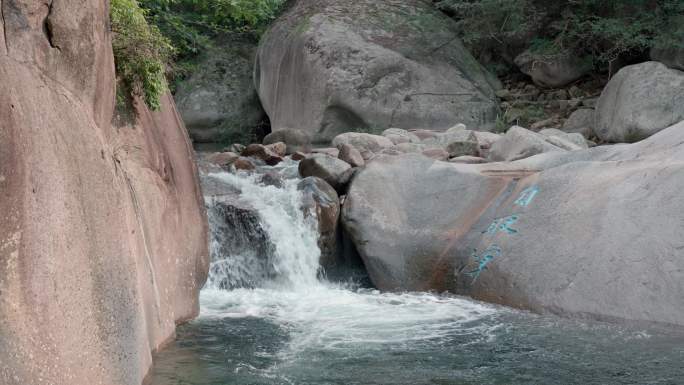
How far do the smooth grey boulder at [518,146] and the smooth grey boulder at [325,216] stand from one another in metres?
2.51

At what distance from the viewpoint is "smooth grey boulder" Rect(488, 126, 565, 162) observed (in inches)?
436

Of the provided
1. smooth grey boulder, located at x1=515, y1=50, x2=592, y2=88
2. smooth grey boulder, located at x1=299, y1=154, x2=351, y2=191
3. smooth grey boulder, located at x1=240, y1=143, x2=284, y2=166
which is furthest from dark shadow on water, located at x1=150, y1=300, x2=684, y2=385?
smooth grey boulder, located at x1=515, y1=50, x2=592, y2=88

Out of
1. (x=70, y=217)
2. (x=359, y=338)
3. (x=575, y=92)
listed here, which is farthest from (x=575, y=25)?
(x=70, y=217)

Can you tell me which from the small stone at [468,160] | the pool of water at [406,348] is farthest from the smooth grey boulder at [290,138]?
the pool of water at [406,348]

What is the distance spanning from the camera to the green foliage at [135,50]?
6.68 m

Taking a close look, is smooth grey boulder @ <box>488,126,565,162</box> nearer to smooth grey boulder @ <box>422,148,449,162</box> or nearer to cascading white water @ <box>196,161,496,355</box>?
smooth grey boulder @ <box>422,148,449,162</box>

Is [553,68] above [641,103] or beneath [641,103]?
above

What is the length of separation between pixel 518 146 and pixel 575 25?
6.06 metres

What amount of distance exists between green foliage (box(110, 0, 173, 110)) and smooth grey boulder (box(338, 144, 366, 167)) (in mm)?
4941

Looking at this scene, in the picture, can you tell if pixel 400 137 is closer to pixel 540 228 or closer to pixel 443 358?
pixel 540 228

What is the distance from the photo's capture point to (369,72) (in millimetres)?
16359

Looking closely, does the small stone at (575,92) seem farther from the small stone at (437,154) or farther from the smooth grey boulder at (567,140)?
the small stone at (437,154)

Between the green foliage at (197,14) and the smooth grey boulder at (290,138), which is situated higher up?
the green foliage at (197,14)

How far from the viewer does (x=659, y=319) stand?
24.0 ft
